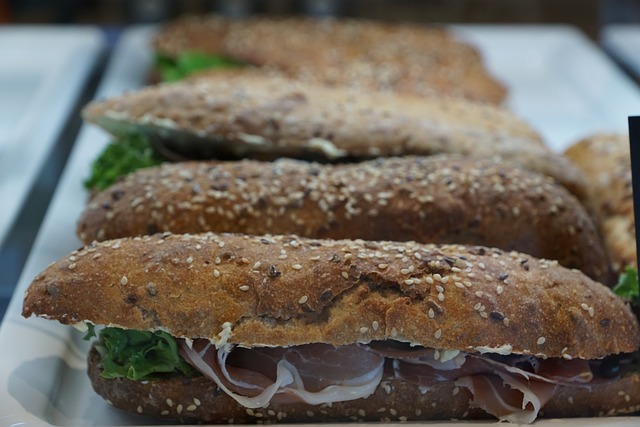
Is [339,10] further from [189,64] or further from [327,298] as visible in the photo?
[327,298]

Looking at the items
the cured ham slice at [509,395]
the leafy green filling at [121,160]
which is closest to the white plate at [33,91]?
the leafy green filling at [121,160]

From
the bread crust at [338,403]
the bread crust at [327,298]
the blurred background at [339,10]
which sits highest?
the bread crust at [327,298]

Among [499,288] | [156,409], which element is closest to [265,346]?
[156,409]

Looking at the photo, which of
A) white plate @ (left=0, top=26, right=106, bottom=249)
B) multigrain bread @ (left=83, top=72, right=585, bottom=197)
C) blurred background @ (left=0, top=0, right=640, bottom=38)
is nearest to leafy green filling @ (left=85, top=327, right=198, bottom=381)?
white plate @ (left=0, top=26, right=106, bottom=249)

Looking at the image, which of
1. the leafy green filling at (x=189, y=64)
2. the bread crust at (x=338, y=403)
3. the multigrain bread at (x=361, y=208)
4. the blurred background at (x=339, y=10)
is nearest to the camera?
the bread crust at (x=338, y=403)

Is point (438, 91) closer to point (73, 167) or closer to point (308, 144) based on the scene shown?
point (308, 144)

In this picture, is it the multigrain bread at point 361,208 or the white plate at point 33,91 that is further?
the white plate at point 33,91

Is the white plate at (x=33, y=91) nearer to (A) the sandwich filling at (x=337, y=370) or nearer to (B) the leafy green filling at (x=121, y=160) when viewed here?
(B) the leafy green filling at (x=121, y=160)

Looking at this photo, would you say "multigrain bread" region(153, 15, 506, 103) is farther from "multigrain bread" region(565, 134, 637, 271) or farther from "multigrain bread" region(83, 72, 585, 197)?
"multigrain bread" region(565, 134, 637, 271)
